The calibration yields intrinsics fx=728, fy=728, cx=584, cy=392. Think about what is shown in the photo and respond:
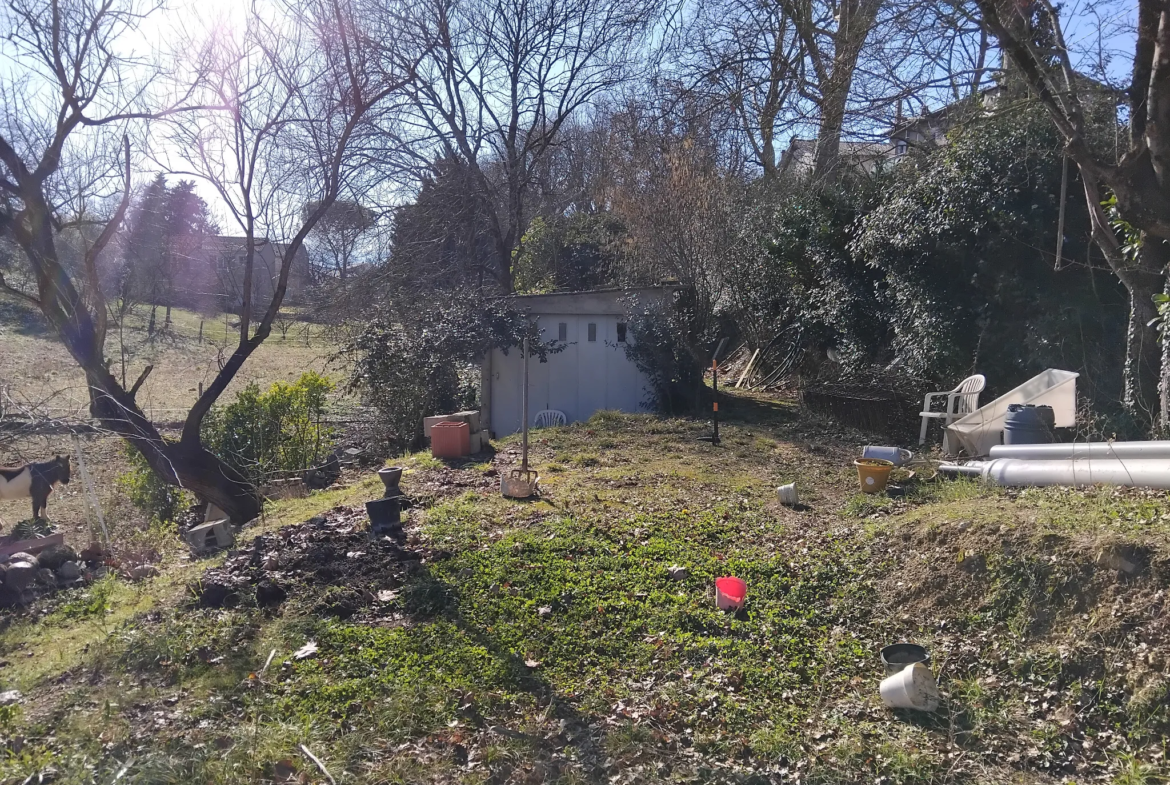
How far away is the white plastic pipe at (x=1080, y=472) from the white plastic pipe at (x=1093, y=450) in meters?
0.08

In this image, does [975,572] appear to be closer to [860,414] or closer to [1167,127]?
[1167,127]

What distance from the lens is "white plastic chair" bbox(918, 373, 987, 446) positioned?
814 cm

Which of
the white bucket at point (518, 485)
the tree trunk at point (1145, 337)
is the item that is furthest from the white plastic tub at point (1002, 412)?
the white bucket at point (518, 485)

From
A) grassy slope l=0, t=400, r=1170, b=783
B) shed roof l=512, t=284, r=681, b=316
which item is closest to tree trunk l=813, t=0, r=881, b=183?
shed roof l=512, t=284, r=681, b=316

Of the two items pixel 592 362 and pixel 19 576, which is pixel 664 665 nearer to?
pixel 19 576

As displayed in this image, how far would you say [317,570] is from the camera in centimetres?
508

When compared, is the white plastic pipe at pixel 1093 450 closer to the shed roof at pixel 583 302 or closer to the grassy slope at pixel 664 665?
the grassy slope at pixel 664 665

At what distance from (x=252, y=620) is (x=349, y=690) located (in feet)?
3.86

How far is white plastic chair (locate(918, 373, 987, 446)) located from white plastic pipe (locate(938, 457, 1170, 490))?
7.69ft

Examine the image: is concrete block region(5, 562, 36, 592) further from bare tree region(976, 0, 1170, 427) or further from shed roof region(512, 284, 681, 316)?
bare tree region(976, 0, 1170, 427)

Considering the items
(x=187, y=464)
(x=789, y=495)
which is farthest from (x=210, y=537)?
(x=789, y=495)

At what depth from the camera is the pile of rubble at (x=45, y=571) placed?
17.9ft

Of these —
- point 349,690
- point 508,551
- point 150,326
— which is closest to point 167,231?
point 150,326

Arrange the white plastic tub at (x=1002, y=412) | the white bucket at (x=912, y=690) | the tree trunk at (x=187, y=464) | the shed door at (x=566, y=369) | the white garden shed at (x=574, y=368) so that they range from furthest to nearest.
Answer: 1. the shed door at (x=566, y=369)
2. the white garden shed at (x=574, y=368)
3. the tree trunk at (x=187, y=464)
4. the white plastic tub at (x=1002, y=412)
5. the white bucket at (x=912, y=690)
